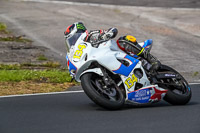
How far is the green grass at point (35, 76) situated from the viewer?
35.3ft

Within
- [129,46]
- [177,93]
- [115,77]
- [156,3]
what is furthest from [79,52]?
[156,3]

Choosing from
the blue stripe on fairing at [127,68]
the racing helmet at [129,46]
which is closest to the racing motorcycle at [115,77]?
the blue stripe on fairing at [127,68]

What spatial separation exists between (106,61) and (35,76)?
4367 millimetres

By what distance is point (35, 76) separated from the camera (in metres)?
11.1

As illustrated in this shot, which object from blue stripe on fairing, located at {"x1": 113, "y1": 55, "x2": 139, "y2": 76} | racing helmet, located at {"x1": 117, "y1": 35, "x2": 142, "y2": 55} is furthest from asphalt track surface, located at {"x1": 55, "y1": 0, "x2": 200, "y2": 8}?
blue stripe on fairing, located at {"x1": 113, "y1": 55, "x2": 139, "y2": 76}

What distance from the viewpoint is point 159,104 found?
26.0 feet

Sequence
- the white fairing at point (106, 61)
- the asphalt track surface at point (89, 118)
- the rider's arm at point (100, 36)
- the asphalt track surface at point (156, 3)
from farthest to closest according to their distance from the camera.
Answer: the asphalt track surface at point (156, 3), the rider's arm at point (100, 36), the white fairing at point (106, 61), the asphalt track surface at point (89, 118)

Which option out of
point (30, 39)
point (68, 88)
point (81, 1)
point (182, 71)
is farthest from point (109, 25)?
point (68, 88)

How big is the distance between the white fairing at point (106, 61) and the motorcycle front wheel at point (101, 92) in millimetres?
148

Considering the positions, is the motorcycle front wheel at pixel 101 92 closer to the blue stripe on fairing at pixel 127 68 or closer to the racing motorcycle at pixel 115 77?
the racing motorcycle at pixel 115 77

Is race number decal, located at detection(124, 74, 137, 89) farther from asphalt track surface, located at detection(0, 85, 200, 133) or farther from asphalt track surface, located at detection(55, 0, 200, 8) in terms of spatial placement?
asphalt track surface, located at detection(55, 0, 200, 8)

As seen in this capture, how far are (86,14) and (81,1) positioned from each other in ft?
11.7

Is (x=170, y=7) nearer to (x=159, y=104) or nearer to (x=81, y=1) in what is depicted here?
(x=81, y=1)

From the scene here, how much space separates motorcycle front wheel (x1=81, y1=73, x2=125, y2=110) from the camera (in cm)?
672
